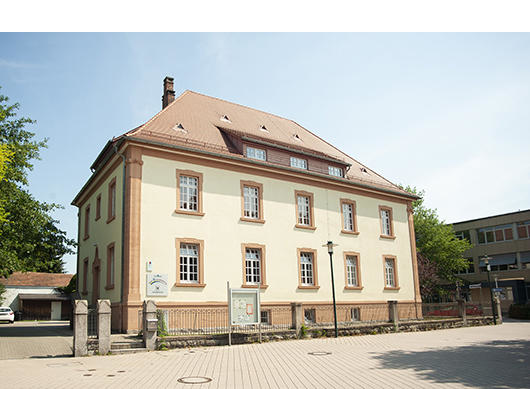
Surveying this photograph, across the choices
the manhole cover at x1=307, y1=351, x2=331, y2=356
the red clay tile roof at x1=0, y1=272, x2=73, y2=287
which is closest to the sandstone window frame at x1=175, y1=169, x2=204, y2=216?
the manhole cover at x1=307, y1=351, x2=331, y2=356

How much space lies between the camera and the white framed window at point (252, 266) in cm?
2197

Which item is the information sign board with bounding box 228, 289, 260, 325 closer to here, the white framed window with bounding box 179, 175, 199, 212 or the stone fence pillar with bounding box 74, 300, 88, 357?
the stone fence pillar with bounding box 74, 300, 88, 357

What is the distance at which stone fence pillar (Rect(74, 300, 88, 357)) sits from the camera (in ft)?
43.2

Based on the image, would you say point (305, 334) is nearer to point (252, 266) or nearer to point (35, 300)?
point (252, 266)

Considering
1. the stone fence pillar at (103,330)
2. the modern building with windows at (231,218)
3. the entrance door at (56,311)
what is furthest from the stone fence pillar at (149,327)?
the entrance door at (56,311)

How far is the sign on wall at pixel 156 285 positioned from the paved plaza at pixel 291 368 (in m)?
4.68

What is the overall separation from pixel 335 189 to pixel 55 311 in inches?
1337

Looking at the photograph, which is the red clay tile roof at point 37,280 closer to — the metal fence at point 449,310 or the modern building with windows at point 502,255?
the metal fence at point 449,310

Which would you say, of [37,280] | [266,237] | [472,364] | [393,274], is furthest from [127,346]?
[37,280]

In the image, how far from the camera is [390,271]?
93.6 feet

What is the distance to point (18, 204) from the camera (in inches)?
979

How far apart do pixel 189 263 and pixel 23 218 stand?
11.1 meters
